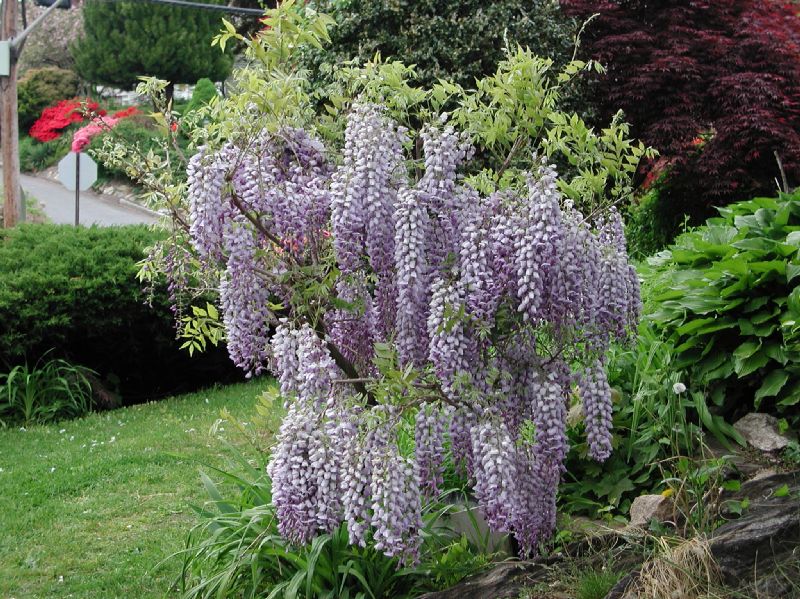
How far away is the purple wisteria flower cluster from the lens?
11.4 ft

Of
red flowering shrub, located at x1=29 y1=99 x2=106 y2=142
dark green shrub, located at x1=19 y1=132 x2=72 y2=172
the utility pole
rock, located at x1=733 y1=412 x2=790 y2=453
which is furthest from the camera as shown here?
dark green shrub, located at x1=19 y1=132 x2=72 y2=172

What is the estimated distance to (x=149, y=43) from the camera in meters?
27.2

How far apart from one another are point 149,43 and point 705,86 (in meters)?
20.9

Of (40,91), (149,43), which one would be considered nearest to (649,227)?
(149,43)

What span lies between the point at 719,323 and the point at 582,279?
52.8 inches

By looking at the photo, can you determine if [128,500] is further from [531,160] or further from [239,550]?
[531,160]

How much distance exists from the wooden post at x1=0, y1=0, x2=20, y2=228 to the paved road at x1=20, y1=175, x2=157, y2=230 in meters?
5.06

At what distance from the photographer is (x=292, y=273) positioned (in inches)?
148

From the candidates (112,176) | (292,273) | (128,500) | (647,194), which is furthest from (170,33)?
(292,273)

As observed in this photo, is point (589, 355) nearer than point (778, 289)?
Yes

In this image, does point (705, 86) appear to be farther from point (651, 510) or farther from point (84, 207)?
point (84, 207)

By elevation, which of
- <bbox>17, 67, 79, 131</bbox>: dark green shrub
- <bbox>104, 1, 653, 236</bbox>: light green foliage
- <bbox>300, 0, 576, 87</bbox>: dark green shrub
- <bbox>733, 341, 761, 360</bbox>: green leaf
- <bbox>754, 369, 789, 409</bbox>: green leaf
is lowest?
<bbox>754, 369, 789, 409</bbox>: green leaf

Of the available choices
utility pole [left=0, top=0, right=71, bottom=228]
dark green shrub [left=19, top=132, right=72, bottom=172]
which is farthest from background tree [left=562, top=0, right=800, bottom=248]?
dark green shrub [left=19, top=132, right=72, bottom=172]

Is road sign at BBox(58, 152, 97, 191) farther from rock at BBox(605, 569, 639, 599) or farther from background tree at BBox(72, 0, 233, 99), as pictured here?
rock at BBox(605, 569, 639, 599)
